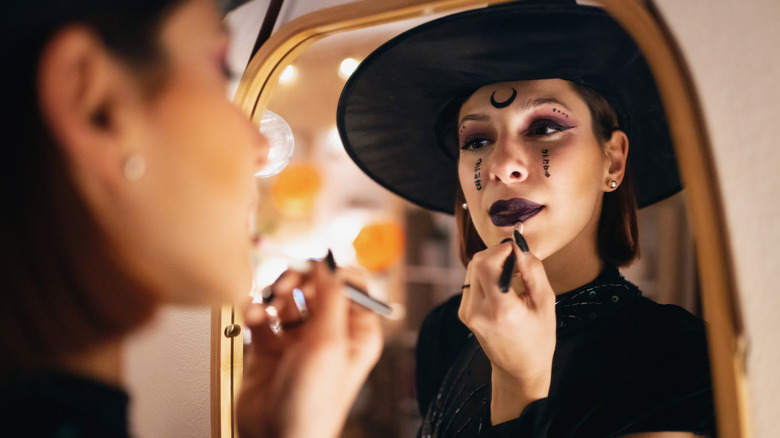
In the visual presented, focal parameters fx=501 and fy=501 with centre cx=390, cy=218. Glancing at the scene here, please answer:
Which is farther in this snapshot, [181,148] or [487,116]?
[487,116]

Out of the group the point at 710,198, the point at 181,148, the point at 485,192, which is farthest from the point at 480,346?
the point at 181,148

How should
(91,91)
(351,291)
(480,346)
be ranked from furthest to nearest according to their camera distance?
(480,346) < (351,291) < (91,91)

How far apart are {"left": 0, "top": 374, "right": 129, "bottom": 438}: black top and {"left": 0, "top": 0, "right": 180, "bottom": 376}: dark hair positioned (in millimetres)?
15

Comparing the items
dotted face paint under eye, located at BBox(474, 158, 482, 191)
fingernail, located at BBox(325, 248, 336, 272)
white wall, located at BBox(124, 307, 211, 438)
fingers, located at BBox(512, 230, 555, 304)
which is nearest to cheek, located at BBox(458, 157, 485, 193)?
dotted face paint under eye, located at BBox(474, 158, 482, 191)

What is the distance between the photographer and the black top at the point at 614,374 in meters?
0.46

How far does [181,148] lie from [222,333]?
0.34 m

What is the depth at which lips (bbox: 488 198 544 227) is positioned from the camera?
0.55m

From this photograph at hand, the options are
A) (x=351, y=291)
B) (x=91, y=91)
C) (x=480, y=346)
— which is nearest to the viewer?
(x=91, y=91)

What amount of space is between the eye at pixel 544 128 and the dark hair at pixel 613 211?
4cm

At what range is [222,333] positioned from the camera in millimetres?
661

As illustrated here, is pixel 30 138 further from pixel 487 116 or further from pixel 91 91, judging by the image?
pixel 487 116

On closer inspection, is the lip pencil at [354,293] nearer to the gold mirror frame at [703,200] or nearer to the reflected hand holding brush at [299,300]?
the reflected hand holding brush at [299,300]

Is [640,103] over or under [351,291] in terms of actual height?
over

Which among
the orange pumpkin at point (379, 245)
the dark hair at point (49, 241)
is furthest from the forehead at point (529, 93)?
the dark hair at point (49, 241)
